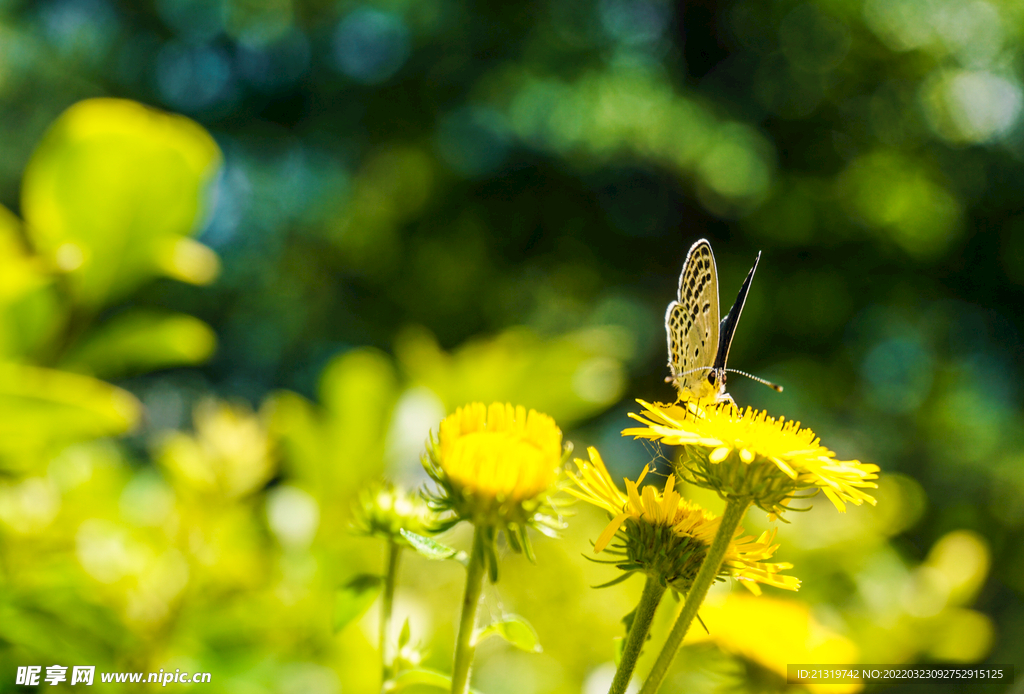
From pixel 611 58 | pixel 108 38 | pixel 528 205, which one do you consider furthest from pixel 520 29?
Answer: pixel 108 38

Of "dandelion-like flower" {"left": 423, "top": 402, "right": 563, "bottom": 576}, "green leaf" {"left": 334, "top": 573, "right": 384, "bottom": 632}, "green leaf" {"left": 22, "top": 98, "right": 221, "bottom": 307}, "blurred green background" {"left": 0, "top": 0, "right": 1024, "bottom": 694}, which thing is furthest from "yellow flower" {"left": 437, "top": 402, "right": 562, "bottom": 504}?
"green leaf" {"left": 22, "top": 98, "right": 221, "bottom": 307}

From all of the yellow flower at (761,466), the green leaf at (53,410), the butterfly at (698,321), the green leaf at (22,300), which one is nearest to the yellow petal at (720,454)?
the yellow flower at (761,466)

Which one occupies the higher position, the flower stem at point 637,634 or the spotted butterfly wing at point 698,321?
the spotted butterfly wing at point 698,321

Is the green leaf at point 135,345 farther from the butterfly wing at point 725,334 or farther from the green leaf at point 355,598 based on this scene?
the butterfly wing at point 725,334

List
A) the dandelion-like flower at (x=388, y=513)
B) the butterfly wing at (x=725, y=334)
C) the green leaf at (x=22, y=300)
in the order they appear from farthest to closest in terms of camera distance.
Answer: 1. the butterfly wing at (x=725, y=334)
2. the green leaf at (x=22, y=300)
3. the dandelion-like flower at (x=388, y=513)

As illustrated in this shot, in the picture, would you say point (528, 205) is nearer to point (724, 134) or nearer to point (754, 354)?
point (724, 134)

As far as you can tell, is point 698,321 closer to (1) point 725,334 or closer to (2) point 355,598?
(1) point 725,334

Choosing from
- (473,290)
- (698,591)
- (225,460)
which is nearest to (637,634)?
(698,591)
